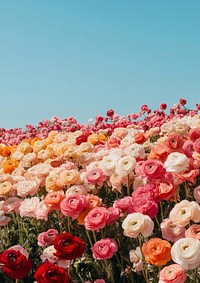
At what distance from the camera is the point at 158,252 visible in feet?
12.0

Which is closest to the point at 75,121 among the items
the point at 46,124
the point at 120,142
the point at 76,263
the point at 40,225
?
the point at 46,124

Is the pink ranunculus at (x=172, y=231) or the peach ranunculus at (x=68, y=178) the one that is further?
the peach ranunculus at (x=68, y=178)

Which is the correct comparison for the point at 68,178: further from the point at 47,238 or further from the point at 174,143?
the point at 174,143

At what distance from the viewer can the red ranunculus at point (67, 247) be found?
Answer: 3709mm

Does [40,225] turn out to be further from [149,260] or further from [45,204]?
[149,260]

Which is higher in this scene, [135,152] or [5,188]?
[135,152]

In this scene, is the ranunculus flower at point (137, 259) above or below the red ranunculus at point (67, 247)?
below

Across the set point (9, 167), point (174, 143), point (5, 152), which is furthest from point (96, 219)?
point (5, 152)

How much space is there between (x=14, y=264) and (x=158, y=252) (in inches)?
38.3

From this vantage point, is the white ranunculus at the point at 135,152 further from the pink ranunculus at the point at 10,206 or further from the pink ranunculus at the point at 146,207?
the pink ranunculus at the point at 146,207

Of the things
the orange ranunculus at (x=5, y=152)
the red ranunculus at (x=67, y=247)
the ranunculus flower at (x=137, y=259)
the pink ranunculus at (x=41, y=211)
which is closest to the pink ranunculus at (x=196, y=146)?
the ranunculus flower at (x=137, y=259)

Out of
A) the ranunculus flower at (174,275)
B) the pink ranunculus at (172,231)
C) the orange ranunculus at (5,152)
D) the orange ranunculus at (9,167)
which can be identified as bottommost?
the ranunculus flower at (174,275)

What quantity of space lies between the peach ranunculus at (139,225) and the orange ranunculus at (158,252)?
0.54ft

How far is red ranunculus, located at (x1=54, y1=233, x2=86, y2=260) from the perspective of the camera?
12.2ft
